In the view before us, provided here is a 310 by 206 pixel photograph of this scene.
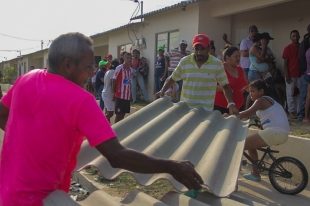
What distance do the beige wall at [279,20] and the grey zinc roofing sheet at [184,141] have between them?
6.96 metres

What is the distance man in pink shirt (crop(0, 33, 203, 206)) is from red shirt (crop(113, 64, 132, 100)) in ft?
21.4

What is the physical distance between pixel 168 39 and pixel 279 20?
3.90 metres

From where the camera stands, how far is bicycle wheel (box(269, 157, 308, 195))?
213 inches

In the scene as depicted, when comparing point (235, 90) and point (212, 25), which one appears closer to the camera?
point (235, 90)

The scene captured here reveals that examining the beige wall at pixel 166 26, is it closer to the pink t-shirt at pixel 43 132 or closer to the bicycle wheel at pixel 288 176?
the bicycle wheel at pixel 288 176

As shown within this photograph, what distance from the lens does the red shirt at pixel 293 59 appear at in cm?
890

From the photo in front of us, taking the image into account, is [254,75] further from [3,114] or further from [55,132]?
[55,132]

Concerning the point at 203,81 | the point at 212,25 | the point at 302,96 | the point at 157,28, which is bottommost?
the point at 302,96

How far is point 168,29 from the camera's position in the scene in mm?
13344

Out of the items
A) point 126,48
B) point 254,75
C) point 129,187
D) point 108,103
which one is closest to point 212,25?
point 254,75

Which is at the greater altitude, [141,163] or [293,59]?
[293,59]

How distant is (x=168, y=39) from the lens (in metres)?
13.6

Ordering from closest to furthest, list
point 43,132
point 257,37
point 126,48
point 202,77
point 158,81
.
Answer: point 43,132 → point 202,77 → point 257,37 → point 158,81 → point 126,48

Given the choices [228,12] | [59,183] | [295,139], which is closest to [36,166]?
[59,183]
